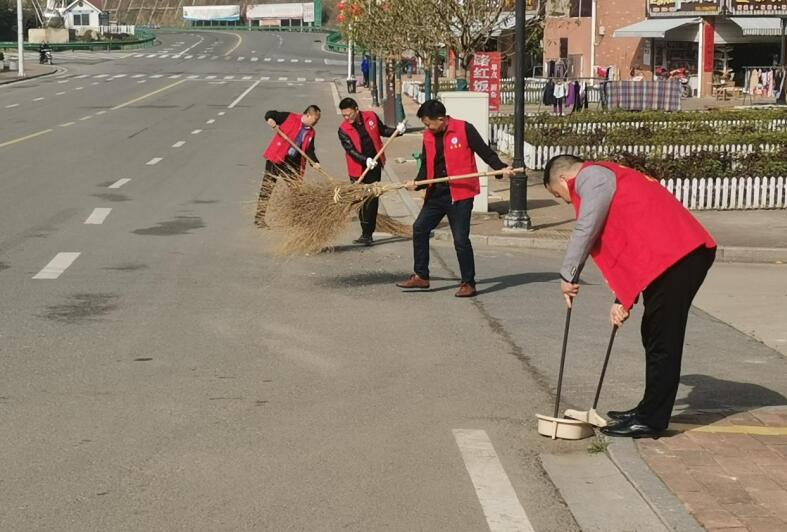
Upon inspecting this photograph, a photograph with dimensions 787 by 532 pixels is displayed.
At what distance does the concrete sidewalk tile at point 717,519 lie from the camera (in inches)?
221

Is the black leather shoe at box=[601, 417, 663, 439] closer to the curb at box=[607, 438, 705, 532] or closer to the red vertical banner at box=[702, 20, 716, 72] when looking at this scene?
the curb at box=[607, 438, 705, 532]

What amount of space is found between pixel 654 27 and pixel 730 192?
35227 millimetres

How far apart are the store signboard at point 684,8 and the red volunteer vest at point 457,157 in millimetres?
41229

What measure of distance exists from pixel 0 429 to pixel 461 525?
111 inches

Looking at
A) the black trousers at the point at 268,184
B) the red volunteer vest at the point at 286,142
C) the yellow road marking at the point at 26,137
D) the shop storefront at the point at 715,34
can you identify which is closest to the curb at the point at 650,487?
the black trousers at the point at 268,184

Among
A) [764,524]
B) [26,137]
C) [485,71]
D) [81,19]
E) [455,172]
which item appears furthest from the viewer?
[81,19]

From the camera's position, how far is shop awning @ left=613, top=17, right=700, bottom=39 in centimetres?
5212

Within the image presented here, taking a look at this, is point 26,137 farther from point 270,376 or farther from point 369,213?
point 270,376

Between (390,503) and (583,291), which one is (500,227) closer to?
(583,291)

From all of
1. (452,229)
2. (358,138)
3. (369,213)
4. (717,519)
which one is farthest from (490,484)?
(358,138)

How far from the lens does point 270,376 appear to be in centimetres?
858

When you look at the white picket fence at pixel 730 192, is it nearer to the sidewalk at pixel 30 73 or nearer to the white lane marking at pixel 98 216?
the white lane marking at pixel 98 216

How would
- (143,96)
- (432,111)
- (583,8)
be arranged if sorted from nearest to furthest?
(432,111)
(143,96)
(583,8)

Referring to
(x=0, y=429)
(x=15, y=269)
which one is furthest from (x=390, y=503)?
(x=15, y=269)
